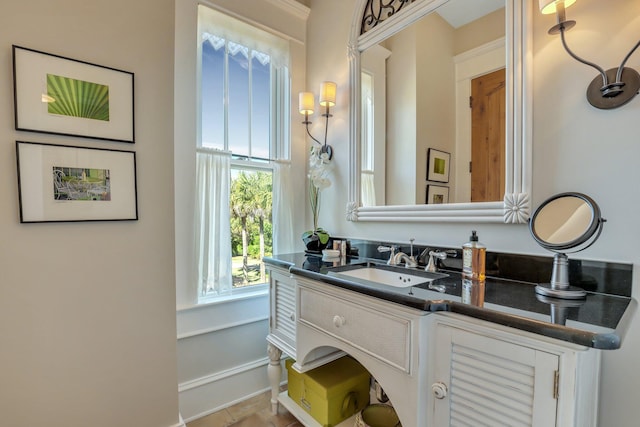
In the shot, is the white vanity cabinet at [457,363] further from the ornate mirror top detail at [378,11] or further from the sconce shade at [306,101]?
the ornate mirror top detail at [378,11]

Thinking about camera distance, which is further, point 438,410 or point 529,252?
point 529,252

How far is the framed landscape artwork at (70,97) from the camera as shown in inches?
46.3

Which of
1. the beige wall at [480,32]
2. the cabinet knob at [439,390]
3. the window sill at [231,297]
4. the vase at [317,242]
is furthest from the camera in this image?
the vase at [317,242]

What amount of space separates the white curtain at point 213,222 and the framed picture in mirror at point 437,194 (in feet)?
4.27

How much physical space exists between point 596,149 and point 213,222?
1.97 meters

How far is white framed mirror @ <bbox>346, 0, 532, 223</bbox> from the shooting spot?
1.25m

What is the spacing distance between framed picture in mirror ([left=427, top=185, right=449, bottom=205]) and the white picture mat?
149cm

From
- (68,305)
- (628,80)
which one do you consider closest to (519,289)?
(628,80)

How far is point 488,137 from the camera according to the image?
140 cm

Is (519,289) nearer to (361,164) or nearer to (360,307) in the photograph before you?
(360,307)

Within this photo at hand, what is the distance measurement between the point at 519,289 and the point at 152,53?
1.95m

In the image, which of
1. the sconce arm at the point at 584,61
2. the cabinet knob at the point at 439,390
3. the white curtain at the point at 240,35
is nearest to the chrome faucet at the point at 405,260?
the cabinet knob at the point at 439,390

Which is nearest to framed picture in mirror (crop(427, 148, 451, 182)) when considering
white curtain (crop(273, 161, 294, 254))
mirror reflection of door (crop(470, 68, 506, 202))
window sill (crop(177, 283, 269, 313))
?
mirror reflection of door (crop(470, 68, 506, 202))

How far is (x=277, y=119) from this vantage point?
93.2 inches
